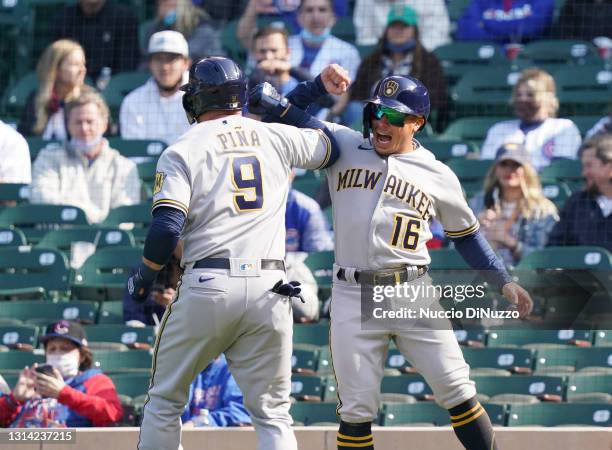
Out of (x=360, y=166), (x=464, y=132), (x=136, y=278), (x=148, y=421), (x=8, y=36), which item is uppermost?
(x=8, y=36)

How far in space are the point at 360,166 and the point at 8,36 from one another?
615 cm

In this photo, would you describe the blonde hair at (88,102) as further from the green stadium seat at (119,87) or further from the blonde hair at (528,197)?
the blonde hair at (528,197)

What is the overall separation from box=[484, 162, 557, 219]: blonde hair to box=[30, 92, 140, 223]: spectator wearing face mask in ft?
7.25

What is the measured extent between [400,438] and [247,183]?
1.66 m

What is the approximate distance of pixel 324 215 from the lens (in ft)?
25.2

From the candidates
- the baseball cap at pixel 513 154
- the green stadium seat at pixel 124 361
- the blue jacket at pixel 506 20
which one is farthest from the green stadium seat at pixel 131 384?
the blue jacket at pixel 506 20

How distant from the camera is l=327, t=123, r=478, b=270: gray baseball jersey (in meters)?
4.69

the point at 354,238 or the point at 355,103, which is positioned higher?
the point at 355,103

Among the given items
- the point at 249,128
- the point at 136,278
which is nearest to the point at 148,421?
the point at 136,278

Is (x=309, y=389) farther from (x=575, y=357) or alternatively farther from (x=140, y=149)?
(x=140, y=149)

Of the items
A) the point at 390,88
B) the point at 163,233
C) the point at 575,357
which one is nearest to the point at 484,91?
the point at 575,357

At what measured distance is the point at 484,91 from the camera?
9.11 metres

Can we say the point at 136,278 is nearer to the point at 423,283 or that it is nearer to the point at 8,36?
the point at 423,283

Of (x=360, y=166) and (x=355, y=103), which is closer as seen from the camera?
(x=360, y=166)
